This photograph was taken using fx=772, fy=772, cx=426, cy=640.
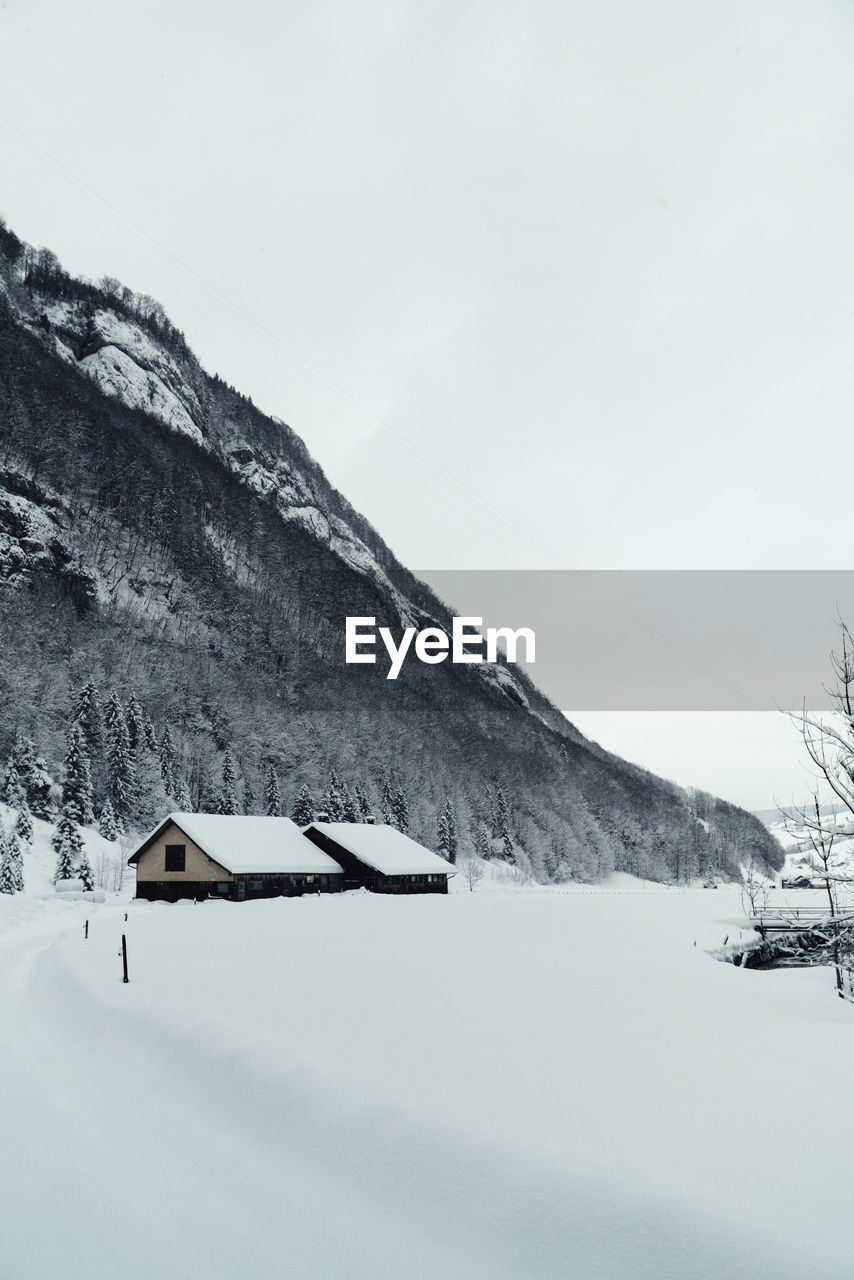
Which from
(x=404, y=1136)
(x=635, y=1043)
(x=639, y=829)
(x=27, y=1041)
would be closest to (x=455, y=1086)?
(x=404, y=1136)

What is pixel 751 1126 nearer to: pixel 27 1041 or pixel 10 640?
pixel 27 1041

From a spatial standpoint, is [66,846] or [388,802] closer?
[66,846]

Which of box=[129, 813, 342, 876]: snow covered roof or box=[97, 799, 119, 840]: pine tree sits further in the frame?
box=[97, 799, 119, 840]: pine tree

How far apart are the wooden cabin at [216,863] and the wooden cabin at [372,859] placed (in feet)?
14.3

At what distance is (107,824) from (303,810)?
62.4ft

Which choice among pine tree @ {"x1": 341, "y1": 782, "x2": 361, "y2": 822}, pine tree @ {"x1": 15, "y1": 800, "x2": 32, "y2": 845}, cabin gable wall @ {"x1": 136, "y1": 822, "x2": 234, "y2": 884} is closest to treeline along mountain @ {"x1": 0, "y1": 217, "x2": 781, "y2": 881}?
pine tree @ {"x1": 341, "y1": 782, "x2": 361, "y2": 822}

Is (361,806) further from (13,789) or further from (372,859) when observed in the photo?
(13,789)

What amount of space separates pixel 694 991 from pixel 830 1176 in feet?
42.8

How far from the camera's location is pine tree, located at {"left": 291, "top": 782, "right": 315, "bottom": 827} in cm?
7881

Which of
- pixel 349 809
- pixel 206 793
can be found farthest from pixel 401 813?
pixel 206 793

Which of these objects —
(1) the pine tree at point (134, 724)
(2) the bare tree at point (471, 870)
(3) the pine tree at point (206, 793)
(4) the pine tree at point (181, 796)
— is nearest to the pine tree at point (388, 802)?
(2) the bare tree at point (471, 870)

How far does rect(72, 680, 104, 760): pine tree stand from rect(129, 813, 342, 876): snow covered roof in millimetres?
25409

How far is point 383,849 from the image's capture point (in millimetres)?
66375

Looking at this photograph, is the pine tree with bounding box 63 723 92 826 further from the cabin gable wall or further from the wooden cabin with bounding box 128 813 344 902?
the wooden cabin with bounding box 128 813 344 902
